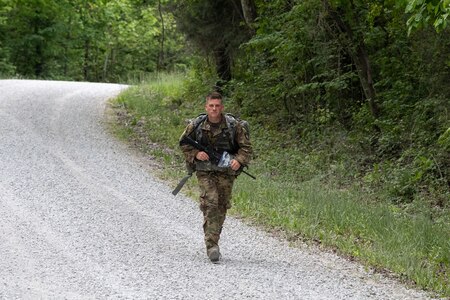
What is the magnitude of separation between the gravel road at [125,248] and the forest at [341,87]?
4.69 ft

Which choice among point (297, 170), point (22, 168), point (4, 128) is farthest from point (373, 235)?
point (4, 128)

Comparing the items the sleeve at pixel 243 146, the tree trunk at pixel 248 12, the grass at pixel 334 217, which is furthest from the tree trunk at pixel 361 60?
the sleeve at pixel 243 146

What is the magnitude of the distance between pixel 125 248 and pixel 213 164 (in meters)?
1.61

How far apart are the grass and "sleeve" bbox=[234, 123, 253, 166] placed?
1.80m

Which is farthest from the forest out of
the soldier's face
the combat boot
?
the soldier's face

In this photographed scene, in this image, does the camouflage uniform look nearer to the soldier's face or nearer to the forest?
the soldier's face

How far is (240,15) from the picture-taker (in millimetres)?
20703

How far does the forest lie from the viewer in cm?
1283

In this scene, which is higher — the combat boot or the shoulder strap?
the shoulder strap

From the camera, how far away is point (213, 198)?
313 inches

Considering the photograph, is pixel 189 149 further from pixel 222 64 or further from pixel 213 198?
pixel 222 64

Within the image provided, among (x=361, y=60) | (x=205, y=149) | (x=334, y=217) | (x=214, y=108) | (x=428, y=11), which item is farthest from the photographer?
(x=361, y=60)

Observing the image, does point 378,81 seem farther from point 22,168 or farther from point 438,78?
point 22,168

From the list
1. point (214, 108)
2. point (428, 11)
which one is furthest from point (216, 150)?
point (428, 11)
